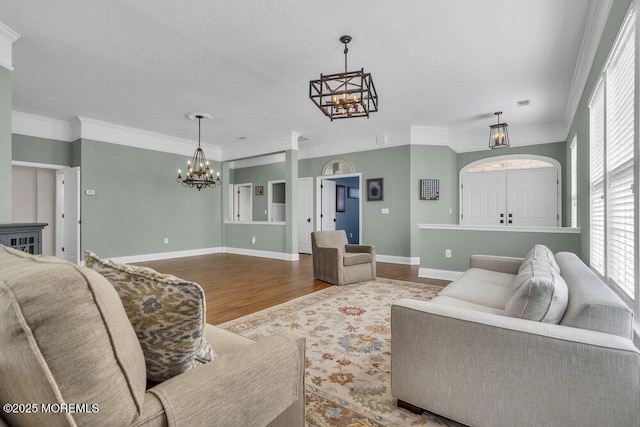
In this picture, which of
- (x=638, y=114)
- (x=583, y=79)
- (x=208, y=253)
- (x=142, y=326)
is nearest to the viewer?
(x=142, y=326)

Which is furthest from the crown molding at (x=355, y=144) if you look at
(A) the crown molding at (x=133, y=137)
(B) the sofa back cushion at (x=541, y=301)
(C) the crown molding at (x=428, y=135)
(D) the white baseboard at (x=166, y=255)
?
(B) the sofa back cushion at (x=541, y=301)

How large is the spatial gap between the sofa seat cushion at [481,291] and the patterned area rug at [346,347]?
675 millimetres

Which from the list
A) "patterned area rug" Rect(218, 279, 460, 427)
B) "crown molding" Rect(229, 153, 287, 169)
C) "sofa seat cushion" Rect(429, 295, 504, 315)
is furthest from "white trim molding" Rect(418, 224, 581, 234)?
"crown molding" Rect(229, 153, 287, 169)

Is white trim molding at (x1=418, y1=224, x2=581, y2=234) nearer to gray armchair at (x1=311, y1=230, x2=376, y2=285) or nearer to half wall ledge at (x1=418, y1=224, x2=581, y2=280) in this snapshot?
half wall ledge at (x1=418, y1=224, x2=581, y2=280)

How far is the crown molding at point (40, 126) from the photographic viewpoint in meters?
5.02

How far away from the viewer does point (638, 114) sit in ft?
5.17

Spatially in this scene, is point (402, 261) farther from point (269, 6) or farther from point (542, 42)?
point (269, 6)

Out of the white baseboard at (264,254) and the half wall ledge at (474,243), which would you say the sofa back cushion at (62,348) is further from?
the white baseboard at (264,254)

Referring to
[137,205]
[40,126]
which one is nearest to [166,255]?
[137,205]

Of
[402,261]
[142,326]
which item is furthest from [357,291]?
[142,326]

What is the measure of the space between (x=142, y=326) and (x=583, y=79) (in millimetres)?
4646

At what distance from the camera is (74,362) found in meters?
0.59

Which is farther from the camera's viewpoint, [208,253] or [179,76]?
[208,253]

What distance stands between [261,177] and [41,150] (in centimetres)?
457
